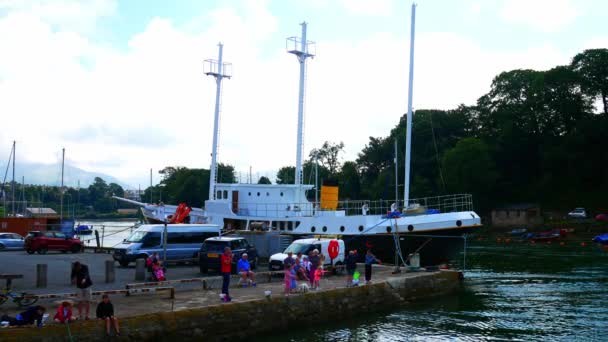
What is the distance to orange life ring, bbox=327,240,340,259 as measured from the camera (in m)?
28.8

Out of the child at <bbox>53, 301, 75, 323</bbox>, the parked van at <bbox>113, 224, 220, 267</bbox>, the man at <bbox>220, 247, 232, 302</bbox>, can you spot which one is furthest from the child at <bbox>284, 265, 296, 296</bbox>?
the parked van at <bbox>113, 224, 220, 267</bbox>

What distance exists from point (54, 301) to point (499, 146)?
3386 inches

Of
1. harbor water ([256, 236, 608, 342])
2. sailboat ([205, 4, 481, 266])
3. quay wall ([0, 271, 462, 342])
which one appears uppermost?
sailboat ([205, 4, 481, 266])

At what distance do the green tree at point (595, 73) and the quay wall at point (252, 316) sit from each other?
241ft

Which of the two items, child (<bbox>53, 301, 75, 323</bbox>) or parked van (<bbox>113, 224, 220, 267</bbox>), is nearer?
child (<bbox>53, 301, 75, 323</bbox>)

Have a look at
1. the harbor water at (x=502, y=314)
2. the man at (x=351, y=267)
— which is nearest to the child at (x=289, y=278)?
Result: the harbor water at (x=502, y=314)

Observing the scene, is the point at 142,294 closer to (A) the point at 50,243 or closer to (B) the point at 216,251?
(B) the point at 216,251

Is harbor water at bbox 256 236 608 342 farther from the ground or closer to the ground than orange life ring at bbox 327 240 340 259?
closer to the ground

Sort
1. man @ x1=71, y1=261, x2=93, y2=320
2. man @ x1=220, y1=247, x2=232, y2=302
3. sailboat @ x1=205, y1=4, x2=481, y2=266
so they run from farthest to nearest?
sailboat @ x1=205, y1=4, x2=481, y2=266 → man @ x1=220, y1=247, x2=232, y2=302 → man @ x1=71, y1=261, x2=93, y2=320

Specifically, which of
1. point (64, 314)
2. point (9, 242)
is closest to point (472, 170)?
point (9, 242)

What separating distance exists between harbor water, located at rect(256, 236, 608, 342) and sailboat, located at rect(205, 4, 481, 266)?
10.4ft

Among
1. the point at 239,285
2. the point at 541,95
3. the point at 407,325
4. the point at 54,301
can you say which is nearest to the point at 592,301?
the point at 407,325

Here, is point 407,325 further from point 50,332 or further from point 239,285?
point 50,332

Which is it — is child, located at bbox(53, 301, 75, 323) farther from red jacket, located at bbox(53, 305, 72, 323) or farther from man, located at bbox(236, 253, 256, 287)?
man, located at bbox(236, 253, 256, 287)
